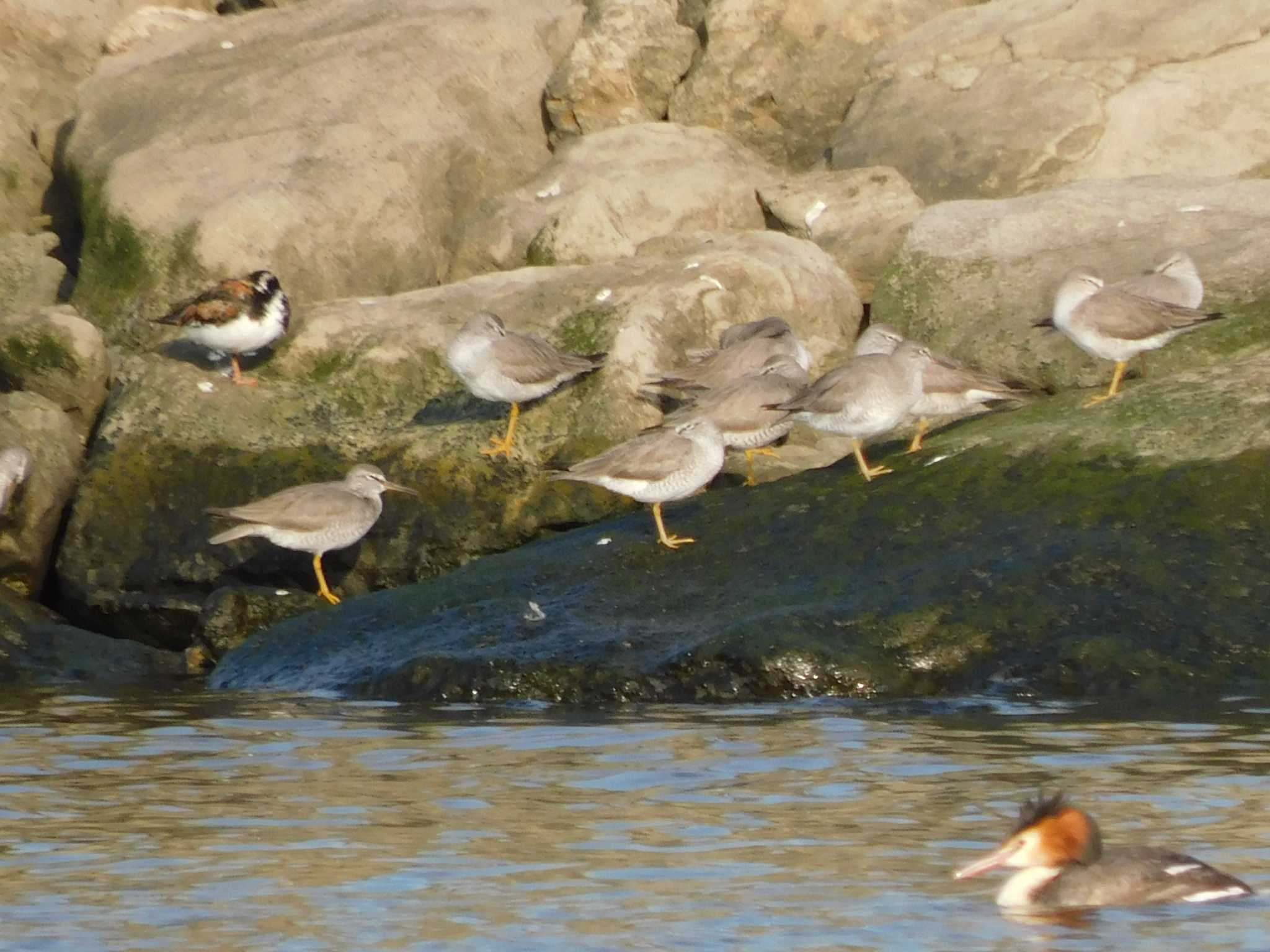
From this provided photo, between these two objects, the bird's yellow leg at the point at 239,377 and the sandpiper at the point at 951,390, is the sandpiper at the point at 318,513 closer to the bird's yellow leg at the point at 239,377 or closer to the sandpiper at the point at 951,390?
the bird's yellow leg at the point at 239,377

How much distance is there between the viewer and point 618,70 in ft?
65.4

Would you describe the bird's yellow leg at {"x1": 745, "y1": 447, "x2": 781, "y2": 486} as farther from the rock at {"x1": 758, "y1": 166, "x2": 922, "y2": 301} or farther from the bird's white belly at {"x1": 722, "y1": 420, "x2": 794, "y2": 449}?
the rock at {"x1": 758, "y1": 166, "x2": 922, "y2": 301}

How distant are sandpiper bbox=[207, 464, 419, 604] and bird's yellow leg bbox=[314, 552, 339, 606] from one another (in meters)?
0.14

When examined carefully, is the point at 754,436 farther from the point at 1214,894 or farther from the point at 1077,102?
the point at 1214,894

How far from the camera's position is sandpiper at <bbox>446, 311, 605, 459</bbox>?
1471 cm

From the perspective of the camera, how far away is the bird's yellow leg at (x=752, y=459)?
47.6 ft

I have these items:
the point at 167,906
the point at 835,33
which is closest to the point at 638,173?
the point at 835,33

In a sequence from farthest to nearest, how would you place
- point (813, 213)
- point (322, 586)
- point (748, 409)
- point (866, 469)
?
point (813, 213), point (322, 586), point (748, 409), point (866, 469)

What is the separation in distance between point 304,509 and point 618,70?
716cm

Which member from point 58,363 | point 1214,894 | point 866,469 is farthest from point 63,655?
point 1214,894

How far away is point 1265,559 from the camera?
11430mm

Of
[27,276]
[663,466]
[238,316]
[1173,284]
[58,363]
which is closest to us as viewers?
[663,466]

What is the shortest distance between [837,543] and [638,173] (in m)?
6.74

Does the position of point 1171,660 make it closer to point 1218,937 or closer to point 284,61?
point 1218,937
